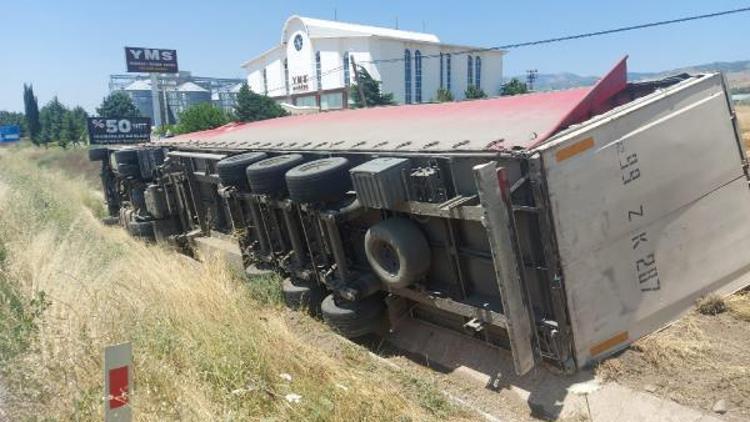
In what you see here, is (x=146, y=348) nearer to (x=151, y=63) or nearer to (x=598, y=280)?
(x=598, y=280)

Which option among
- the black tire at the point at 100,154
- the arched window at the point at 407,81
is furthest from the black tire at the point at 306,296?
the arched window at the point at 407,81

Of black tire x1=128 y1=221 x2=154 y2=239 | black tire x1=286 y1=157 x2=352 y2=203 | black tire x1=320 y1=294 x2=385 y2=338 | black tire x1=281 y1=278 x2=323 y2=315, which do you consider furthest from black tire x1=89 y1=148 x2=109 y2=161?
black tire x1=320 y1=294 x2=385 y2=338

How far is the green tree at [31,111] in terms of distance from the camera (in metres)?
64.1

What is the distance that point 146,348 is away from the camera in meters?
3.72

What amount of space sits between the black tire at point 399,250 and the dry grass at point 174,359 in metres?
0.72

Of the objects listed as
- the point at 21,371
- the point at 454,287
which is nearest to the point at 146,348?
the point at 21,371

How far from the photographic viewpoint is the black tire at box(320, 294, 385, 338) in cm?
477

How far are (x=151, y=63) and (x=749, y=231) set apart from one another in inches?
2176

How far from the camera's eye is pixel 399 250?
4094mm

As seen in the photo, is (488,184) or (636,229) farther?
(636,229)

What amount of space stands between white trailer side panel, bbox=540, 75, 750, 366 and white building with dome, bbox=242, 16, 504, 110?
55.1m

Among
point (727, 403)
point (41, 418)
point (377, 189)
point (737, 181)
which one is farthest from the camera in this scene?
point (737, 181)

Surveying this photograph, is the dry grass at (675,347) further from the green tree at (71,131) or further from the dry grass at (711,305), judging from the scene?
the green tree at (71,131)

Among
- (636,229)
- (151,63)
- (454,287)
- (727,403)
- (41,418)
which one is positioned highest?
(151,63)
